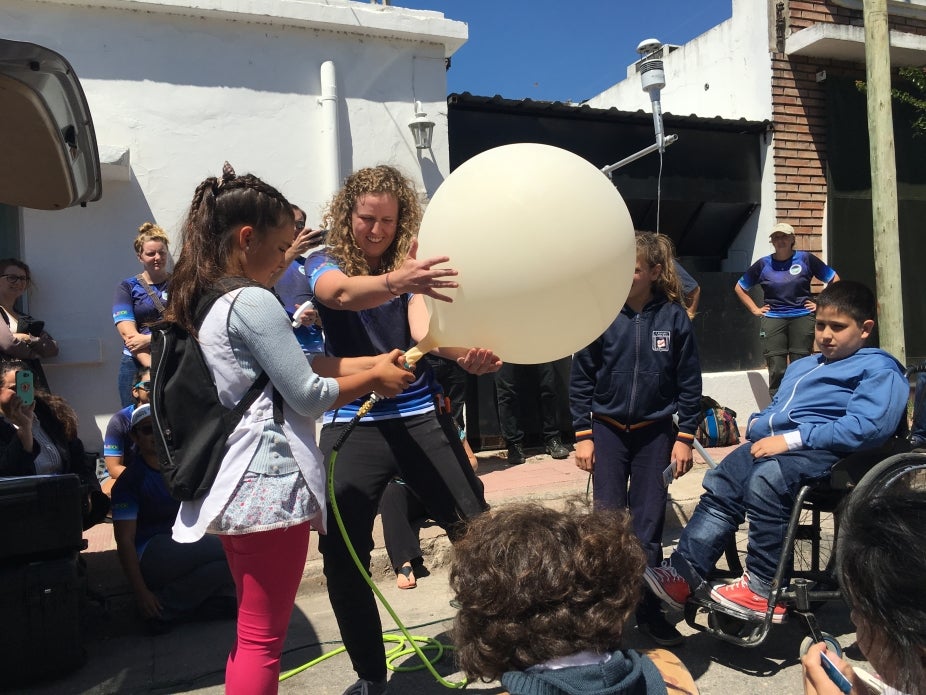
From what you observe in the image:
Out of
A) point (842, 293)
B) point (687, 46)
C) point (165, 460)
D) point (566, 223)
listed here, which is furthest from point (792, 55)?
point (165, 460)

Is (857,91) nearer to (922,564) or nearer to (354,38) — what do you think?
(354,38)

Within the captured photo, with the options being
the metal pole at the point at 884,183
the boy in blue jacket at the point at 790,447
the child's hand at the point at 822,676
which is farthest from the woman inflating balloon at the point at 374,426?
the metal pole at the point at 884,183

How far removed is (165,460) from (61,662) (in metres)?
1.64

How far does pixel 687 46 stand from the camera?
9.27 meters

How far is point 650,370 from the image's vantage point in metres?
3.19

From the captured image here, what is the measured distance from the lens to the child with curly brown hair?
1.32m

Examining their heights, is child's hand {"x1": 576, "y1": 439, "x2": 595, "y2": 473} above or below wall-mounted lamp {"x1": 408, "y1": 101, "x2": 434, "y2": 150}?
below

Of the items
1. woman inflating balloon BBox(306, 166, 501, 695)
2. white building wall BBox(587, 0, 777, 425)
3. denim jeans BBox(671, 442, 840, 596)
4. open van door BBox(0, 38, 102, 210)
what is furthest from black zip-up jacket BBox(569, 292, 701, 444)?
white building wall BBox(587, 0, 777, 425)

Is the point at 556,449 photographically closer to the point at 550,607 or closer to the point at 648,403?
the point at 648,403

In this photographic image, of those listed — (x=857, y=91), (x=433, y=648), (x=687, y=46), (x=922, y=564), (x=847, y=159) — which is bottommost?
(x=433, y=648)

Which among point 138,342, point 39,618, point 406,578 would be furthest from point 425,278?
point 138,342

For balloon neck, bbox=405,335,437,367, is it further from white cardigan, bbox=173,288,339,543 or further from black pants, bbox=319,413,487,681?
black pants, bbox=319,413,487,681

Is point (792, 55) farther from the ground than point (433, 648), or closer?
farther from the ground

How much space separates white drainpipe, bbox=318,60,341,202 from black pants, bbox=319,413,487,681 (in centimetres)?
394
